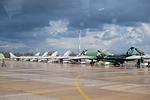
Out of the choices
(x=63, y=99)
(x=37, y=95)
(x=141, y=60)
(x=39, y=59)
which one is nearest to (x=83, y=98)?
(x=63, y=99)

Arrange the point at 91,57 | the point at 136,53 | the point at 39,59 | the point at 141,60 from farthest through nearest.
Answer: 1. the point at 39,59
2. the point at 91,57
3. the point at 136,53
4. the point at 141,60

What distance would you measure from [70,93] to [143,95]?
4.86m

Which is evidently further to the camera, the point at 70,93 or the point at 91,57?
the point at 91,57

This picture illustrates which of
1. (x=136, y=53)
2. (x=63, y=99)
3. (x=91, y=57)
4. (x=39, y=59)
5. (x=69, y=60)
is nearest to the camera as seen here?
(x=63, y=99)

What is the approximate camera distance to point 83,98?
755 inches

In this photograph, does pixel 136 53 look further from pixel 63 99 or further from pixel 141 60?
pixel 63 99

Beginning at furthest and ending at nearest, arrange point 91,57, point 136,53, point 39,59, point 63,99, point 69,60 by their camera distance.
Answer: point 39,59 < point 69,60 < point 91,57 < point 136,53 < point 63,99

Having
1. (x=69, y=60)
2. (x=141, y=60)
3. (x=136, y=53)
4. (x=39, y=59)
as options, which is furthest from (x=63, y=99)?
(x=39, y=59)

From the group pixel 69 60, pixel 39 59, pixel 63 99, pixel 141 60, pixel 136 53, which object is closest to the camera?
pixel 63 99

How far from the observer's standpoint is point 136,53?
95.1m

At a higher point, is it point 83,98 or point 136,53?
point 136,53

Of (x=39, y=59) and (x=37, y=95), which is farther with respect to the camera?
(x=39, y=59)

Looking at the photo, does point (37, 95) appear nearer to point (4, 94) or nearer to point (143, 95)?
point (4, 94)

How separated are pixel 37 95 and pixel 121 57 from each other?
218 ft
